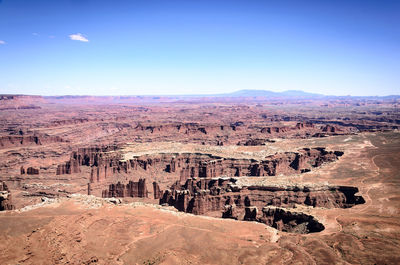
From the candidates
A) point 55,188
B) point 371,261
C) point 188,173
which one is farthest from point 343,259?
point 55,188

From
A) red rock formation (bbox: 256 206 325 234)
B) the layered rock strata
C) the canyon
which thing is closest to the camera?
the canyon

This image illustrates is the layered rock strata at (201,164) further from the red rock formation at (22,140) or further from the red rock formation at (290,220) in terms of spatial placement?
the red rock formation at (22,140)

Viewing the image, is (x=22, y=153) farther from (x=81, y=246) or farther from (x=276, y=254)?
(x=276, y=254)

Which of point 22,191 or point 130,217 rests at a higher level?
point 130,217

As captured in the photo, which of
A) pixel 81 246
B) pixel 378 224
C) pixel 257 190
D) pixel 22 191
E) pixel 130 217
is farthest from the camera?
pixel 22 191

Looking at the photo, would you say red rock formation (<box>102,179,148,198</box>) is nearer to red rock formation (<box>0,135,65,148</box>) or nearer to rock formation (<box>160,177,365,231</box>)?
rock formation (<box>160,177,365,231</box>)

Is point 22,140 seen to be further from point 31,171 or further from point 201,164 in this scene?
point 201,164

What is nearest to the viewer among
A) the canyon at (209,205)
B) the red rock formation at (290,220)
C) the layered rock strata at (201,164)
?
the canyon at (209,205)

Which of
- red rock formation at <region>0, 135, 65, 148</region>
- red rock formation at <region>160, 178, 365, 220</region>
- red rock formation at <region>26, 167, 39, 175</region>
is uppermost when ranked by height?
red rock formation at <region>160, 178, 365, 220</region>

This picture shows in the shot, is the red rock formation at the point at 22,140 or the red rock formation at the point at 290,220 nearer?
the red rock formation at the point at 290,220

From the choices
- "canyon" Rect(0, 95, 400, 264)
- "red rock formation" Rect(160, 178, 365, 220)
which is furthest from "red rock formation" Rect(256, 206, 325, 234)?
"red rock formation" Rect(160, 178, 365, 220)

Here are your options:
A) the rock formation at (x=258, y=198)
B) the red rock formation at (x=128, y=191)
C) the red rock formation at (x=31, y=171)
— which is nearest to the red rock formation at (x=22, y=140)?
the red rock formation at (x=31, y=171)
